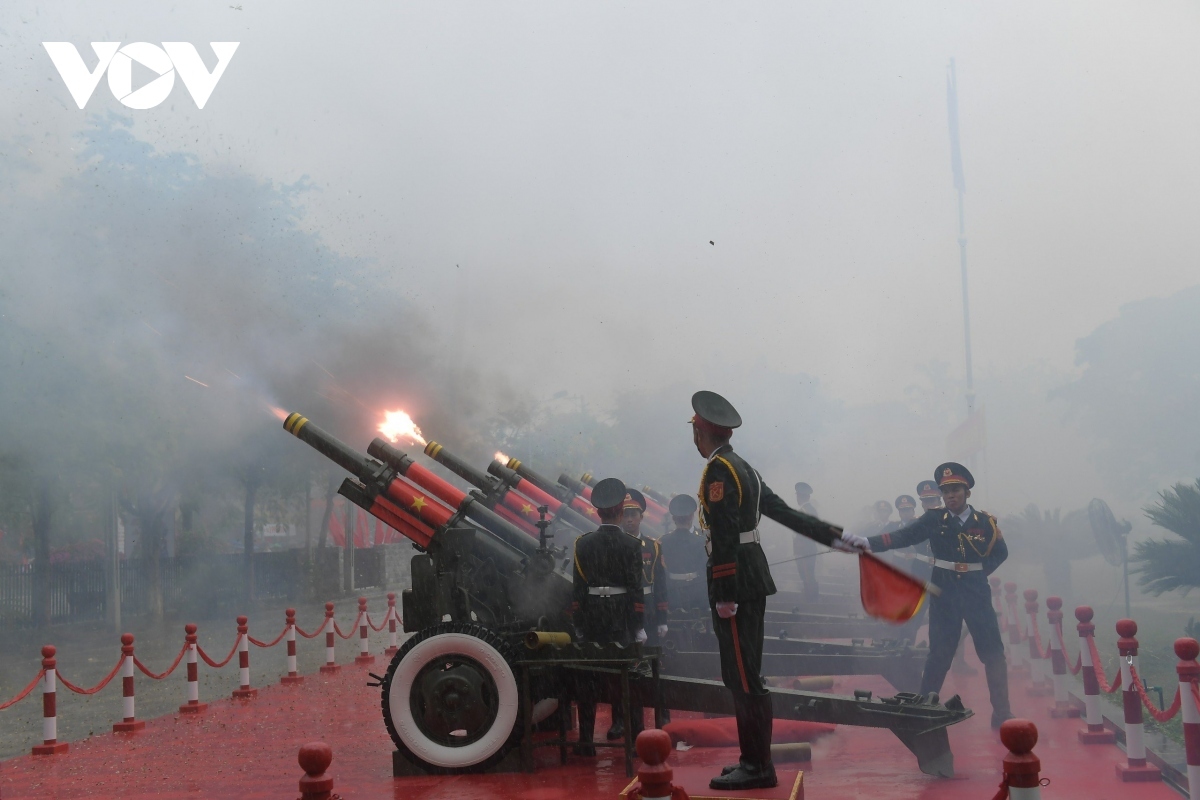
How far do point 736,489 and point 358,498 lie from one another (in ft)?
10.4

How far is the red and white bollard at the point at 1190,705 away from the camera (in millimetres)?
4586

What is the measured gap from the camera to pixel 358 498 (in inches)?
283

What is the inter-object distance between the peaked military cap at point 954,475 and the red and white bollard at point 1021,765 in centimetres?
424

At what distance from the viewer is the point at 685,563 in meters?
9.66

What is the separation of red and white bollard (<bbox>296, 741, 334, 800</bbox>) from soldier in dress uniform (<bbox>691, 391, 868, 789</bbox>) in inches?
86.1

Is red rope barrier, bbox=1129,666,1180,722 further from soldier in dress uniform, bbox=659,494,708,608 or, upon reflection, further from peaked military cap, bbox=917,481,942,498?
peaked military cap, bbox=917,481,942,498

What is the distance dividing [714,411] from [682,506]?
479cm

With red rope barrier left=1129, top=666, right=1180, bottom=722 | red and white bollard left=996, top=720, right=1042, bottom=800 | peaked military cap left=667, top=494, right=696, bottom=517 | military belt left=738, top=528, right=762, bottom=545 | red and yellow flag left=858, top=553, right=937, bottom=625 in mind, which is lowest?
red rope barrier left=1129, top=666, right=1180, bottom=722

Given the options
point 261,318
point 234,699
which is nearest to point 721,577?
point 234,699

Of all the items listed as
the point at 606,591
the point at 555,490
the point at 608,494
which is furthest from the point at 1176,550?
the point at 606,591

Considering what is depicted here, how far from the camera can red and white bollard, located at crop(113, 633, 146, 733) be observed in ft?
27.1

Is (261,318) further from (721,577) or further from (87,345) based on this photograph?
(721,577)

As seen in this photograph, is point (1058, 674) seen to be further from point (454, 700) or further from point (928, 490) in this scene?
point (454, 700)

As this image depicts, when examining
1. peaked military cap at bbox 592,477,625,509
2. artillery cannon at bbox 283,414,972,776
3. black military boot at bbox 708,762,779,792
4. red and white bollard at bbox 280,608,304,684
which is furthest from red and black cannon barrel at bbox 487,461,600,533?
black military boot at bbox 708,762,779,792
